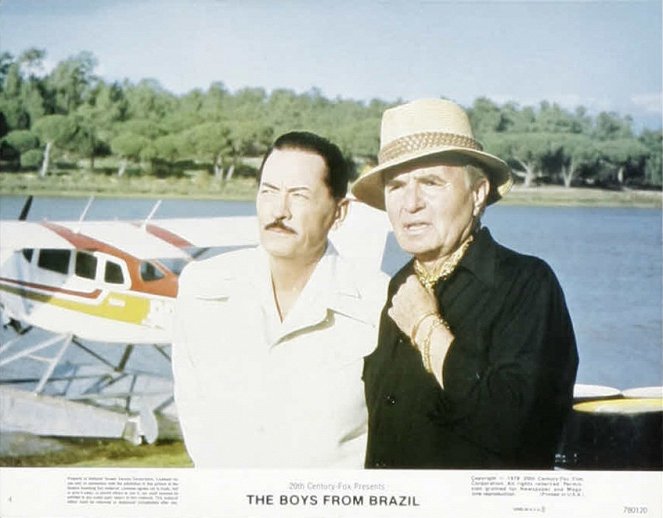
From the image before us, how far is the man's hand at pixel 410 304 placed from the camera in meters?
2.10

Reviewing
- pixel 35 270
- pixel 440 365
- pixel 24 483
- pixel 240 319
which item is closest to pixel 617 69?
pixel 440 365

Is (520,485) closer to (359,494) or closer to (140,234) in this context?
(359,494)

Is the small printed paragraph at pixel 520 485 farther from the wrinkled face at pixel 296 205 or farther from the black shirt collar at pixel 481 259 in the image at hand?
the wrinkled face at pixel 296 205

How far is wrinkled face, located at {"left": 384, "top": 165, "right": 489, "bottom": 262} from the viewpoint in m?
2.07

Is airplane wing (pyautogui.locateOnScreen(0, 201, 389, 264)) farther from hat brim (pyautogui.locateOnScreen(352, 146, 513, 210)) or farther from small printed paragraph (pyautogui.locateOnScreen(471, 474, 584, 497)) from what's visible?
small printed paragraph (pyautogui.locateOnScreen(471, 474, 584, 497))

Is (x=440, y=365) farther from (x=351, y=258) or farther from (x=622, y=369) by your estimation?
(x=622, y=369)

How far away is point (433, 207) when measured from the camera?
208 cm

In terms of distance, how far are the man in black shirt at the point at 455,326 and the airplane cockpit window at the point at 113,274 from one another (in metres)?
0.68

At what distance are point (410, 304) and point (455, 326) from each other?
0.41 ft

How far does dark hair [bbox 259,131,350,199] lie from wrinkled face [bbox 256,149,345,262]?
0.04 feet

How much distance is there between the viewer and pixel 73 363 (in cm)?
226

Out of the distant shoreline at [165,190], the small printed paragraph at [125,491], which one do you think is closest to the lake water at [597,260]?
the distant shoreline at [165,190]

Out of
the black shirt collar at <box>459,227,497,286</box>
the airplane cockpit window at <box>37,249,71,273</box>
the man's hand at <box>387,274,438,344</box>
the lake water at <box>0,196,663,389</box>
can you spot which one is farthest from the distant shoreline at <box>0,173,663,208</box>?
the man's hand at <box>387,274,438,344</box>

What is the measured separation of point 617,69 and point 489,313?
2.58ft
